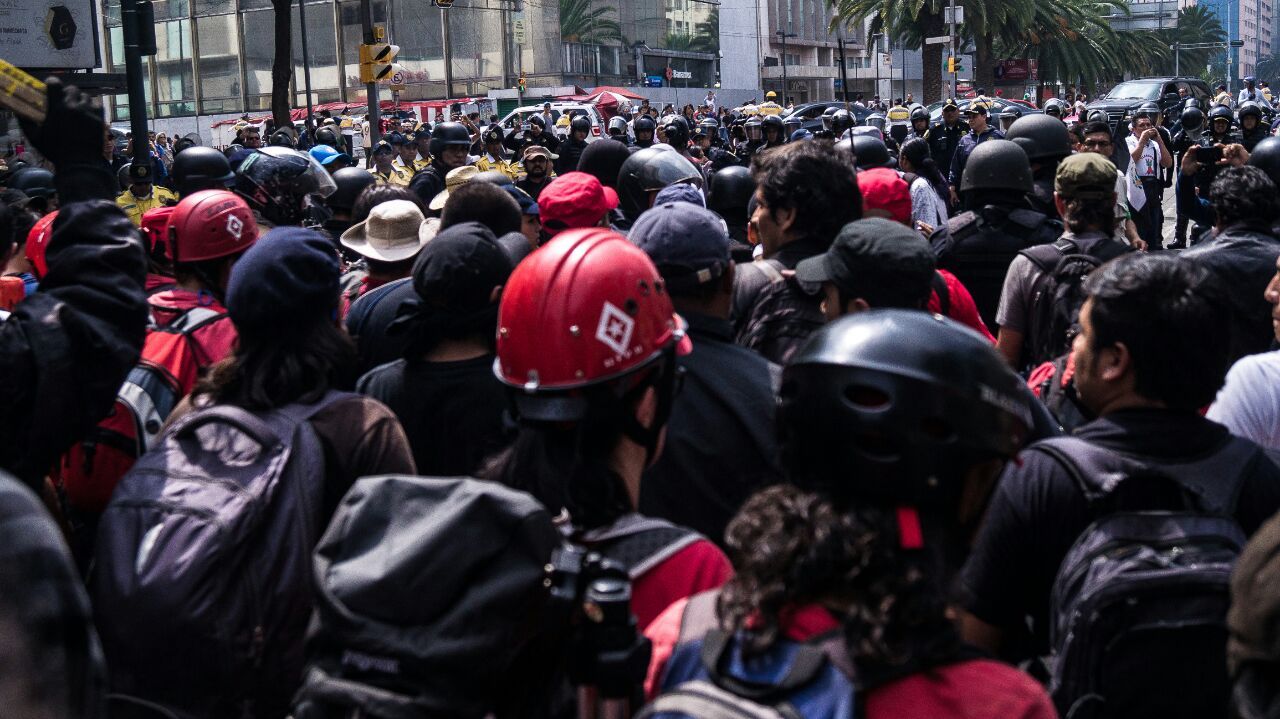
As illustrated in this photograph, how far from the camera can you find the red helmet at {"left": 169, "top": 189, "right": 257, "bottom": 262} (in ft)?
13.8

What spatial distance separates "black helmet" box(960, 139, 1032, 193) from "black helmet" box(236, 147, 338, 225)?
3.30 m

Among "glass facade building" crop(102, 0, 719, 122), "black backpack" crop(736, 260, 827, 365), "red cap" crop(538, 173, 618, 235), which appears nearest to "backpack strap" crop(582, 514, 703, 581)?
"black backpack" crop(736, 260, 827, 365)

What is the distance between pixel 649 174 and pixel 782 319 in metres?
3.31

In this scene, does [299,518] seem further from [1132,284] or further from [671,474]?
[1132,284]

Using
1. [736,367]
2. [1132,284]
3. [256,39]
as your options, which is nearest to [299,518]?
[736,367]

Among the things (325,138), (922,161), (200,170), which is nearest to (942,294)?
(200,170)

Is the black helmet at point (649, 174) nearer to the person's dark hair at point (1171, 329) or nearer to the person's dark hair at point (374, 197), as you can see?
the person's dark hair at point (374, 197)

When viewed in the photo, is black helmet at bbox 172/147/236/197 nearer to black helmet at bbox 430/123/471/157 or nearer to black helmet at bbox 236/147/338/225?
black helmet at bbox 236/147/338/225

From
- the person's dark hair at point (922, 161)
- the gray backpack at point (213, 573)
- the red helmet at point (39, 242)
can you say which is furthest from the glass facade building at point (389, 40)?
the gray backpack at point (213, 573)

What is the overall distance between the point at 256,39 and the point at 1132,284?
69416 mm

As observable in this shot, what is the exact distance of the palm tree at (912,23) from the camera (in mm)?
43938

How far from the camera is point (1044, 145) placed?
24.6 ft

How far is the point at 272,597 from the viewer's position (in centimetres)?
262

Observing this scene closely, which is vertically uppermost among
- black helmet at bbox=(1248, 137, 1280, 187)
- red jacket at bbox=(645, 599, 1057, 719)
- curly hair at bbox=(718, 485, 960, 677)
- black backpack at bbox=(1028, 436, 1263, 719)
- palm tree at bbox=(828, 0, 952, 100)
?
palm tree at bbox=(828, 0, 952, 100)
